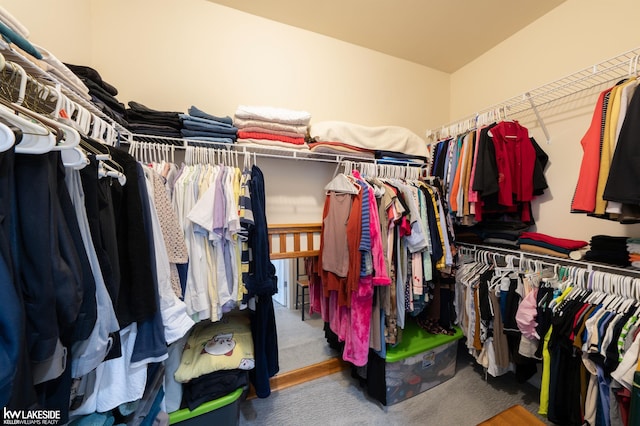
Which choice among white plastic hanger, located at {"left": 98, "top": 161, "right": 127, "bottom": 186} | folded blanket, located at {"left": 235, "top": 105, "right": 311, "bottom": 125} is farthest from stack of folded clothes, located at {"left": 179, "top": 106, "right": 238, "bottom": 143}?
white plastic hanger, located at {"left": 98, "top": 161, "right": 127, "bottom": 186}

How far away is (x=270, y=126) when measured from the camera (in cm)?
158

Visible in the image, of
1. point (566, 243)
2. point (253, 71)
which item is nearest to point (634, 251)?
point (566, 243)

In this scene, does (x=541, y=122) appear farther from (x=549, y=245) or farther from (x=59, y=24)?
(x=59, y=24)

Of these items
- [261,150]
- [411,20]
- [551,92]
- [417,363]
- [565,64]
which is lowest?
[417,363]

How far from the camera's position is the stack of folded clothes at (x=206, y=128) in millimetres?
1383

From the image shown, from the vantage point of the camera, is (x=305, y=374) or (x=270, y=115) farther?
(x=305, y=374)

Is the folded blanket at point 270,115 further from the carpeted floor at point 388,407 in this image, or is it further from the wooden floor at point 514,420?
the carpeted floor at point 388,407

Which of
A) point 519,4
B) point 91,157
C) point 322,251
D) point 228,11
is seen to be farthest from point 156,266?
point 519,4

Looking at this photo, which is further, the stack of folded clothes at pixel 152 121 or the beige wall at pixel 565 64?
the beige wall at pixel 565 64

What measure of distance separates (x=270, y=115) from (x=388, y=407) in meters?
2.14

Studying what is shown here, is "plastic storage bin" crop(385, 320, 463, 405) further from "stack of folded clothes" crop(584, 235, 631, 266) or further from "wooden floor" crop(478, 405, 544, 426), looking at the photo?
"stack of folded clothes" crop(584, 235, 631, 266)

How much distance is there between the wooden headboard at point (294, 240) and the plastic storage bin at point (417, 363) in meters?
0.92

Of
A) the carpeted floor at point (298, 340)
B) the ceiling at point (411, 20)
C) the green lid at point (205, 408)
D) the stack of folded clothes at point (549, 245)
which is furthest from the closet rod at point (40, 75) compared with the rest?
the stack of folded clothes at point (549, 245)

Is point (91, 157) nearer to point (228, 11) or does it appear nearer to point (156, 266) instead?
point (156, 266)
